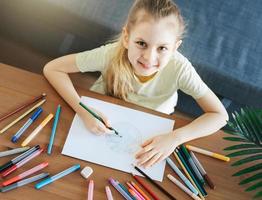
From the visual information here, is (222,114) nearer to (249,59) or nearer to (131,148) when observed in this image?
(131,148)

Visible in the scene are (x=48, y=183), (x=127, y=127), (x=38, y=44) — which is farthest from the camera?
(x=38, y=44)

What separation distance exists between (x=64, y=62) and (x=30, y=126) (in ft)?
0.74

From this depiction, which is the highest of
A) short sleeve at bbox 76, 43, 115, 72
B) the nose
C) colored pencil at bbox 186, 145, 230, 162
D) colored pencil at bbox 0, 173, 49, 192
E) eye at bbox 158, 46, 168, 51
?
eye at bbox 158, 46, 168, 51

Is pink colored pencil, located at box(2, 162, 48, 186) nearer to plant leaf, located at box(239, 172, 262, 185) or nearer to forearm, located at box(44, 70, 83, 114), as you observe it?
forearm, located at box(44, 70, 83, 114)

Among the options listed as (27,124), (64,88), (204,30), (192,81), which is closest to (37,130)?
(27,124)

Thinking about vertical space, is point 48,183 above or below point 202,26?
below

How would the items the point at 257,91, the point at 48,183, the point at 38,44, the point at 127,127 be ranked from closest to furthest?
the point at 48,183 → the point at 127,127 → the point at 257,91 → the point at 38,44

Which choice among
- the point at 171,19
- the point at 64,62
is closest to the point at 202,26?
the point at 171,19

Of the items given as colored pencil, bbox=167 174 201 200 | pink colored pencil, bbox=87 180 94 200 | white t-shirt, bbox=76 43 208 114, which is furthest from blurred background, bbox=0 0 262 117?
pink colored pencil, bbox=87 180 94 200

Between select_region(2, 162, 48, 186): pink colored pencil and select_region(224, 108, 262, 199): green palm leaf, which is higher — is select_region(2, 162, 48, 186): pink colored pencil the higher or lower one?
the lower one

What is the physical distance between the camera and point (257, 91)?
54.4 inches

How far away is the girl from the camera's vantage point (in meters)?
0.95

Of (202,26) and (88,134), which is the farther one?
(202,26)

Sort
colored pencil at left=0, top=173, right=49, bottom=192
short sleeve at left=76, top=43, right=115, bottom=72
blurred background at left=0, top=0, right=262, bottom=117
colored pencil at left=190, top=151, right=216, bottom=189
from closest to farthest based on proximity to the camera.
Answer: colored pencil at left=0, top=173, right=49, bottom=192 < colored pencil at left=190, top=151, right=216, bottom=189 < short sleeve at left=76, top=43, right=115, bottom=72 < blurred background at left=0, top=0, right=262, bottom=117
